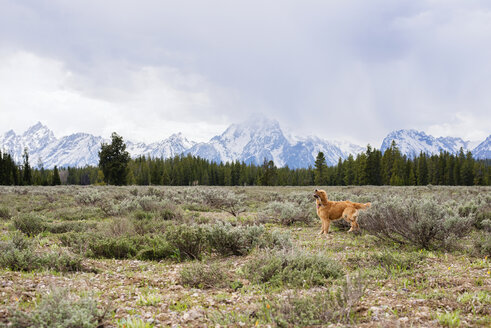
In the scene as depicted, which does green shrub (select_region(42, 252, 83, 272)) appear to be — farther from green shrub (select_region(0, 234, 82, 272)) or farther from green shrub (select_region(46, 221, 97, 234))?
green shrub (select_region(46, 221, 97, 234))

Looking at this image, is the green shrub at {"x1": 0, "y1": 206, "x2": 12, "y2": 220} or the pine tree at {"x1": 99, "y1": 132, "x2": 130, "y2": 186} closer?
the green shrub at {"x1": 0, "y1": 206, "x2": 12, "y2": 220}

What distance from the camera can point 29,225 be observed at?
8.91 meters

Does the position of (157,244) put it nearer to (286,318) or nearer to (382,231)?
(286,318)

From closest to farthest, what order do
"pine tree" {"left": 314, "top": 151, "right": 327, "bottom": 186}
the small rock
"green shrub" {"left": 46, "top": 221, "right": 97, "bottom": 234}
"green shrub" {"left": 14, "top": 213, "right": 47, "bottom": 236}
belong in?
1. the small rock
2. "green shrub" {"left": 14, "top": 213, "right": 47, "bottom": 236}
3. "green shrub" {"left": 46, "top": 221, "right": 97, "bottom": 234}
4. "pine tree" {"left": 314, "top": 151, "right": 327, "bottom": 186}

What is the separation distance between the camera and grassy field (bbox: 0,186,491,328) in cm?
316

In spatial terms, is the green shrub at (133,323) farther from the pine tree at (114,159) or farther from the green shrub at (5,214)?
the pine tree at (114,159)

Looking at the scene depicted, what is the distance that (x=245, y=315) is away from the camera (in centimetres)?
344

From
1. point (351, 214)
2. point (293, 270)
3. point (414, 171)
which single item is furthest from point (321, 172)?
point (293, 270)

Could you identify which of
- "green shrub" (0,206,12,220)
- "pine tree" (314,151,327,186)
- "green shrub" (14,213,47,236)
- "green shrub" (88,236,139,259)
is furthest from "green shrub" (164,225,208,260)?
"pine tree" (314,151,327,186)

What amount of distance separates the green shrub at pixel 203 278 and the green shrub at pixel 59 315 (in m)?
1.76

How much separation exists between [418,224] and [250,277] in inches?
168

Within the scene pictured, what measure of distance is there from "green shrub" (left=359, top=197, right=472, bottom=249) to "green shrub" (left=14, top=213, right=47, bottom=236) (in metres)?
9.92

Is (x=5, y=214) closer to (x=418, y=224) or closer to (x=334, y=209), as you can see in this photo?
(x=334, y=209)

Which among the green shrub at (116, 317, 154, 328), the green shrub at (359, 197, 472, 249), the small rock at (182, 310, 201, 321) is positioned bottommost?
the small rock at (182, 310, 201, 321)
